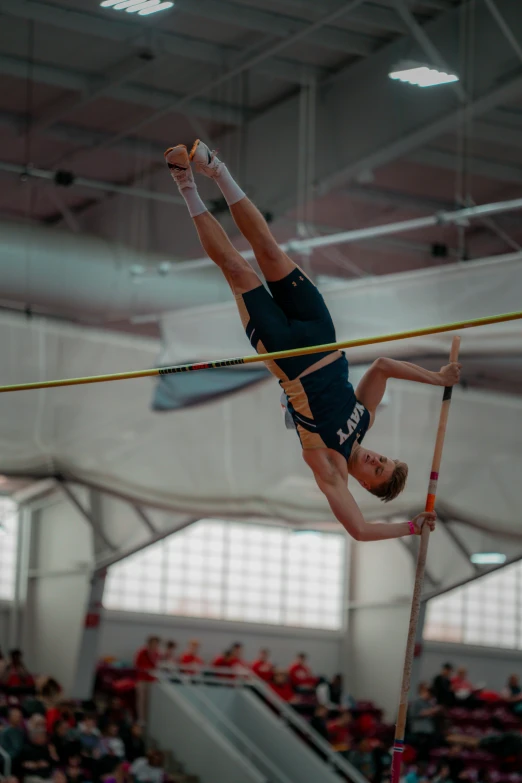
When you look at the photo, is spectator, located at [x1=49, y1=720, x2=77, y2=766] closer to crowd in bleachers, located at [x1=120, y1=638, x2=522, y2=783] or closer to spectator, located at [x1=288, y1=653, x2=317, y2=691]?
crowd in bleachers, located at [x1=120, y1=638, x2=522, y2=783]

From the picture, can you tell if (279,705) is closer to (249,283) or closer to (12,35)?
(12,35)

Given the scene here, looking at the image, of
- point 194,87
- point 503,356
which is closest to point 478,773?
point 503,356

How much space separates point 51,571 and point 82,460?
465cm

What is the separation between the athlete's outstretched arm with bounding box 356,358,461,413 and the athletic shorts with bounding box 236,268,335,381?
33 cm

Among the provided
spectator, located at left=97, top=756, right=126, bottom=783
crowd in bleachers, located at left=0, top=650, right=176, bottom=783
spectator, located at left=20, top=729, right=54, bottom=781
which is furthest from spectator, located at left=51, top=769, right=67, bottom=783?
spectator, located at left=97, top=756, right=126, bottom=783

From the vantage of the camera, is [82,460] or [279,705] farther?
[279,705]

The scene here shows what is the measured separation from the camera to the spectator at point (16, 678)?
53.1 ft

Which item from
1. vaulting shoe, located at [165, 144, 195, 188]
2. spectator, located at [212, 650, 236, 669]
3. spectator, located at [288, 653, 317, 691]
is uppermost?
vaulting shoe, located at [165, 144, 195, 188]

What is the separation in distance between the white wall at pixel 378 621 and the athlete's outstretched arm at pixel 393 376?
14052 millimetres

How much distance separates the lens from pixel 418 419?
14695 mm

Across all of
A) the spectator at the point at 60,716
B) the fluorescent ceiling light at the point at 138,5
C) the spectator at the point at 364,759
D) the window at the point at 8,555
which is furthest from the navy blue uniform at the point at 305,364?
the window at the point at 8,555

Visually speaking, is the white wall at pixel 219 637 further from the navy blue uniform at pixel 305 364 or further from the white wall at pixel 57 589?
the navy blue uniform at pixel 305 364

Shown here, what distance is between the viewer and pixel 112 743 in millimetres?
15750

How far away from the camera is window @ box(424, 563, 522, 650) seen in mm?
22469
